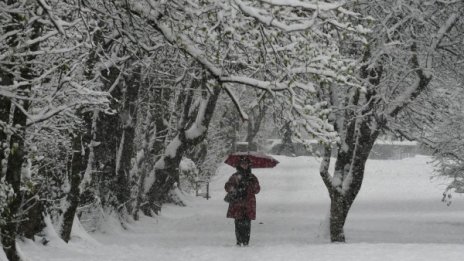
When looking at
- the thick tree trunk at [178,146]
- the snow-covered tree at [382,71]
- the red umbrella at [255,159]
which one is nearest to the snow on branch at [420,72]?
the snow-covered tree at [382,71]

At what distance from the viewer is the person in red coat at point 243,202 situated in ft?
44.2

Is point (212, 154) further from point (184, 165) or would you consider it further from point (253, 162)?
point (253, 162)

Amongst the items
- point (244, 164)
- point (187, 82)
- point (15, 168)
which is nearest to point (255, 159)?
point (244, 164)

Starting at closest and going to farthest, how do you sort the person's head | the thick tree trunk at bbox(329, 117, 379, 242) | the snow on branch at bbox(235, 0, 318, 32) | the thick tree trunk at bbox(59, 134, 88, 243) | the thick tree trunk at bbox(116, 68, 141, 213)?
the snow on branch at bbox(235, 0, 318, 32) → the thick tree trunk at bbox(59, 134, 88, 243) → the person's head → the thick tree trunk at bbox(329, 117, 379, 242) → the thick tree trunk at bbox(116, 68, 141, 213)

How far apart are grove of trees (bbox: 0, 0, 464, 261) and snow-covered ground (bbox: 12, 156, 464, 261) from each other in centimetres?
80

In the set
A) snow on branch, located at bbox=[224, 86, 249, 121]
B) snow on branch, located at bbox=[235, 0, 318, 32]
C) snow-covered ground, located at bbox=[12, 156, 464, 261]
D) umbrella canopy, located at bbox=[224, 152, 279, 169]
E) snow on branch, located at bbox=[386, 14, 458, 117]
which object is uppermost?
snow on branch, located at bbox=[386, 14, 458, 117]

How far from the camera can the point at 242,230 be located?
13.5m

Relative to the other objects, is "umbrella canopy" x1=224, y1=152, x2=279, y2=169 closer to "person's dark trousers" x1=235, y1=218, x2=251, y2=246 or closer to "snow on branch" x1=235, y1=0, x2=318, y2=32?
"person's dark trousers" x1=235, y1=218, x2=251, y2=246

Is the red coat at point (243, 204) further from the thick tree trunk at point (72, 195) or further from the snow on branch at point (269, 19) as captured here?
the snow on branch at point (269, 19)

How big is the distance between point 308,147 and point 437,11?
7.45m

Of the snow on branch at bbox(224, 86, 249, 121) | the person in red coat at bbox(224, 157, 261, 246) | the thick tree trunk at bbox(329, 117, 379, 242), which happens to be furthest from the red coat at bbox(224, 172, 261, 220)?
the snow on branch at bbox(224, 86, 249, 121)

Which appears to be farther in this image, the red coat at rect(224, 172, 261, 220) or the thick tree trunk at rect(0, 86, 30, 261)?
the red coat at rect(224, 172, 261, 220)

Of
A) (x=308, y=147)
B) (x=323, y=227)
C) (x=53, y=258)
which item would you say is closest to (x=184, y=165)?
(x=323, y=227)

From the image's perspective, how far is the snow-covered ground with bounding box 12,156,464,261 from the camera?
422 inches
